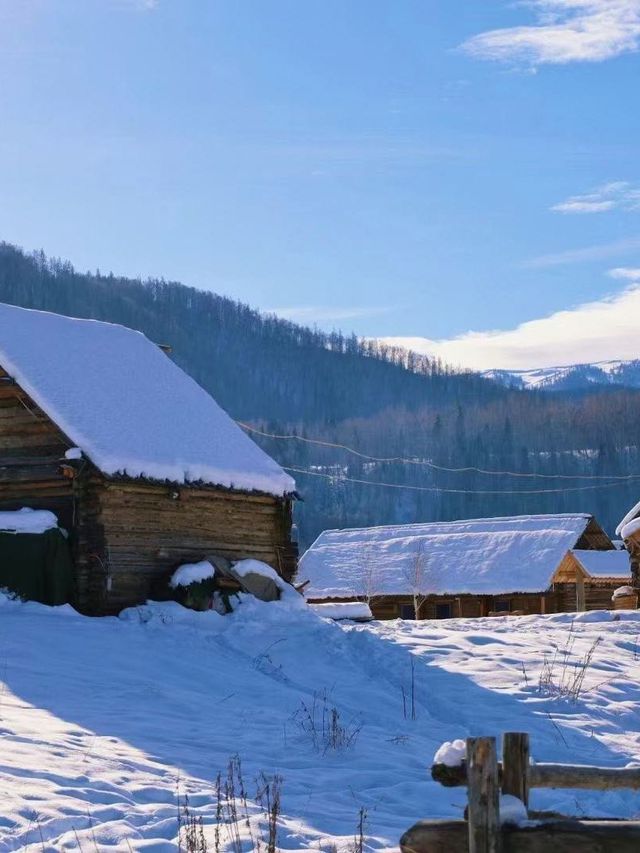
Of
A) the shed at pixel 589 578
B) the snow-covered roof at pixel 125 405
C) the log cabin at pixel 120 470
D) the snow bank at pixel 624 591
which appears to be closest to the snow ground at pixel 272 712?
the log cabin at pixel 120 470

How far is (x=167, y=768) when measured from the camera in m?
10.7

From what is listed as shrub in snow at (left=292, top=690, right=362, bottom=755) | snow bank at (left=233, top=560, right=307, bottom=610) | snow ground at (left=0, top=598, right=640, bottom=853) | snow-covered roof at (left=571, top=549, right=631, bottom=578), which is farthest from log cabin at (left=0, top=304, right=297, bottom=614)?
snow-covered roof at (left=571, top=549, right=631, bottom=578)

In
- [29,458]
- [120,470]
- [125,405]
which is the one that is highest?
[125,405]

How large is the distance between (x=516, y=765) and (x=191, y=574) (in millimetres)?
18001

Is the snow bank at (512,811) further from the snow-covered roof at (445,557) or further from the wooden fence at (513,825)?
the snow-covered roof at (445,557)

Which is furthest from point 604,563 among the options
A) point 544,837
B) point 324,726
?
point 544,837

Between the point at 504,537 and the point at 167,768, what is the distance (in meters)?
40.4

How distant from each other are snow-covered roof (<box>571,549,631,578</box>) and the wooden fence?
42083 mm

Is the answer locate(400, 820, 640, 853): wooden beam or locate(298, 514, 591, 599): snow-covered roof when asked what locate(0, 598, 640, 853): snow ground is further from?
locate(298, 514, 591, 599): snow-covered roof

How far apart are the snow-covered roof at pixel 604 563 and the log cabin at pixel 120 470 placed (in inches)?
896

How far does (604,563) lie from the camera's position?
159 feet

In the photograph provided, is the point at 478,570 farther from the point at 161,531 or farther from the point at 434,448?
the point at 434,448

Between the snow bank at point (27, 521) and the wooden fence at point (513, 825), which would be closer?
the wooden fence at point (513, 825)

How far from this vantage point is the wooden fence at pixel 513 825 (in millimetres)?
5465
